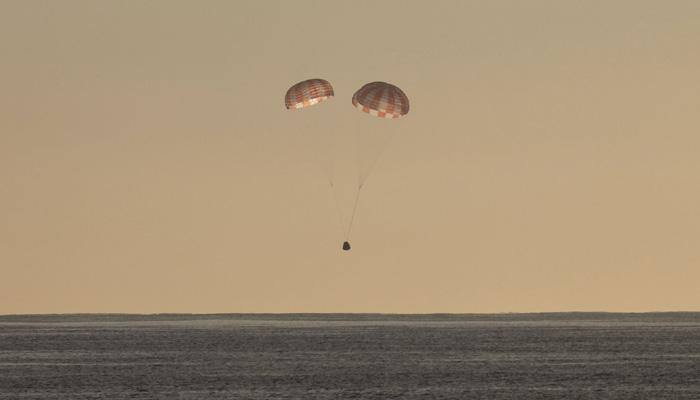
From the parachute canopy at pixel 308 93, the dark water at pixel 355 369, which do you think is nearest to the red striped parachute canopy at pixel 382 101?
the parachute canopy at pixel 308 93

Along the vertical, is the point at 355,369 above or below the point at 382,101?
below

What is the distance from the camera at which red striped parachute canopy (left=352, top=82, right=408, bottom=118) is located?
63.1 meters

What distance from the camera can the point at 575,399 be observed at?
35.8m

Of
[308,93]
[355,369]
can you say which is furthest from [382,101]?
[355,369]

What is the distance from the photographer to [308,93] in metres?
63.6

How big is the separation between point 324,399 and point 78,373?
13.6m

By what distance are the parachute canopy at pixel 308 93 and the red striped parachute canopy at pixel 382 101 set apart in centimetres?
144

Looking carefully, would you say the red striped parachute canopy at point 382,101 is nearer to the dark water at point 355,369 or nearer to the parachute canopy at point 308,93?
the parachute canopy at point 308,93

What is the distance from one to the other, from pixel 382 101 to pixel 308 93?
3.22 meters

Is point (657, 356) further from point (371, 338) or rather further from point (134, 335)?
point (134, 335)

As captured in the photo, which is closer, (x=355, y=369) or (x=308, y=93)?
(x=355, y=369)

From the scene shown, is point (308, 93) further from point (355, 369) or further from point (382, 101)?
point (355, 369)

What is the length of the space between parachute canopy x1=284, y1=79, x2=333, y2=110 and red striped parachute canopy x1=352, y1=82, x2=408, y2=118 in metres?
1.44

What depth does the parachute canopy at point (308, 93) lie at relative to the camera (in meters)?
63.2
